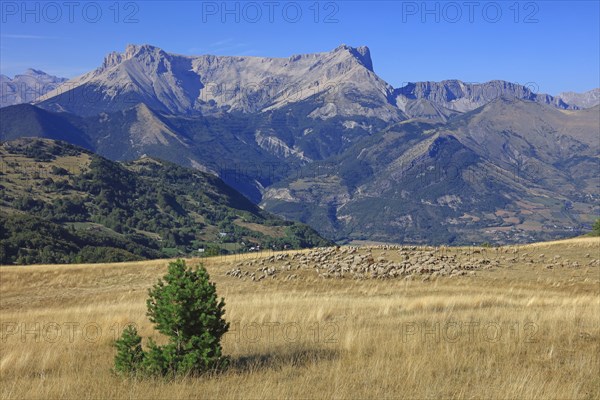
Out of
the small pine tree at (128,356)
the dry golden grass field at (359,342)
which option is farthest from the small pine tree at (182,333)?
the dry golden grass field at (359,342)

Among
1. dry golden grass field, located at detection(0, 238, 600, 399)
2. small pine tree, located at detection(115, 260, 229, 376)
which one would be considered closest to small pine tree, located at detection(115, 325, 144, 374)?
small pine tree, located at detection(115, 260, 229, 376)

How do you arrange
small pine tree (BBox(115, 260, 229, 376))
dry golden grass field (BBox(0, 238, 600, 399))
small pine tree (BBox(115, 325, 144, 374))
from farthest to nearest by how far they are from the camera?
small pine tree (BBox(115, 325, 144, 374)) < small pine tree (BBox(115, 260, 229, 376)) < dry golden grass field (BBox(0, 238, 600, 399))

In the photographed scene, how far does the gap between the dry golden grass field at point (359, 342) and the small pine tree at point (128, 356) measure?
0.24m

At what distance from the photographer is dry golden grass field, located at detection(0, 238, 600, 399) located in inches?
359

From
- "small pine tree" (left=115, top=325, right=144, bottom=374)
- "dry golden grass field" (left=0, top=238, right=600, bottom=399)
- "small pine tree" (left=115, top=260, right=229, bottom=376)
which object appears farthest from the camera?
"small pine tree" (left=115, top=325, right=144, bottom=374)

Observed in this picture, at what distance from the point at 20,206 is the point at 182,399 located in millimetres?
203785

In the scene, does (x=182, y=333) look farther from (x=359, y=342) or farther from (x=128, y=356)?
(x=359, y=342)

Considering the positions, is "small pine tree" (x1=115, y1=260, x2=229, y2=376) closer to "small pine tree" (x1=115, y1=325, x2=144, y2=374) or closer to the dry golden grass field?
"small pine tree" (x1=115, y1=325, x2=144, y2=374)

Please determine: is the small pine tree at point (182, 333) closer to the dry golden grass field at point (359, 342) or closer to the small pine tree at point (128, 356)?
the small pine tree at point (128, 356)

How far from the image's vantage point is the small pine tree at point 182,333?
968cm

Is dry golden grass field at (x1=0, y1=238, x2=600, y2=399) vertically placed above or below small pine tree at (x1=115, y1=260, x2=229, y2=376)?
below

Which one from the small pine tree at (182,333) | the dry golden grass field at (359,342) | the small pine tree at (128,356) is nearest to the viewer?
the dry golden grass field at (359,342)

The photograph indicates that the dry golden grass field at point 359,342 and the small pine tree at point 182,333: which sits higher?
the small pine tree at point 182,333

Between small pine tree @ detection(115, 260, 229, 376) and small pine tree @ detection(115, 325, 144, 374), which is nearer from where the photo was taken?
small pine tree @ detection(115, 260, 229, 376)
